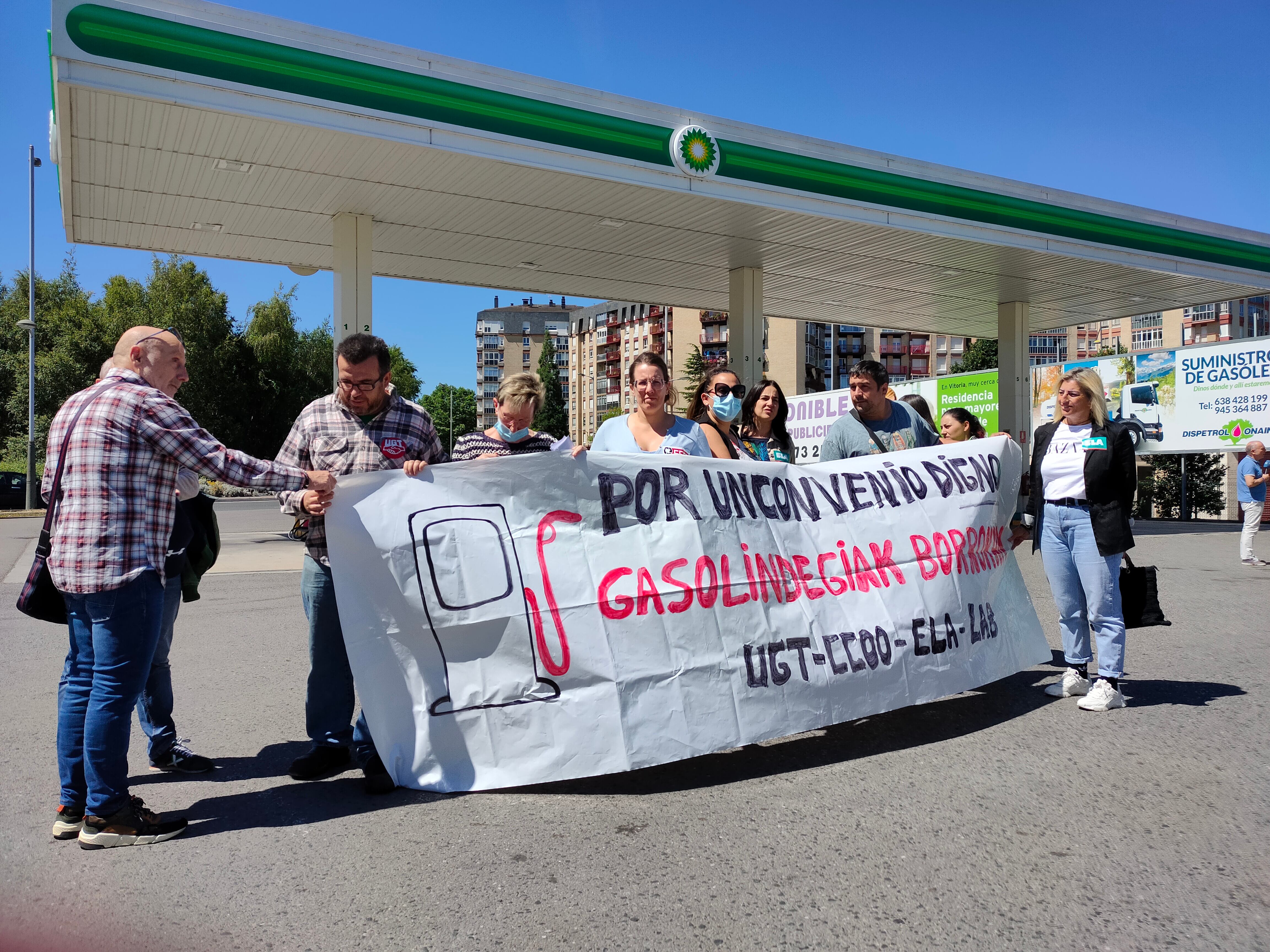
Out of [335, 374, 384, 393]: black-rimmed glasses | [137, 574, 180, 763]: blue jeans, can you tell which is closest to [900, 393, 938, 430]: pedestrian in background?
[335, 374, 384, 393]: black-rimmed glasses

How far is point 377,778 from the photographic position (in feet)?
12.8

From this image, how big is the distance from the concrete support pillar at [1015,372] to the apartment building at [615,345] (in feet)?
274

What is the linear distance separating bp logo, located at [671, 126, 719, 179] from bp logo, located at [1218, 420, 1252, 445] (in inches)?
655

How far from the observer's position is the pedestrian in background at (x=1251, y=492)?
13.0 meters

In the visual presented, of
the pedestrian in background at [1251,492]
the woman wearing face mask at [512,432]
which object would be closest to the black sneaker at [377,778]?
the woman wearing face mask at [512,432]

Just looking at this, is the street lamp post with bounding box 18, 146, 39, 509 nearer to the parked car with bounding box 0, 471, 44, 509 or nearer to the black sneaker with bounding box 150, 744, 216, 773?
the parked car with bounding box 0, 471, 44, 509

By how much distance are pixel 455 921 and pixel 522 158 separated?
1042 centimetres

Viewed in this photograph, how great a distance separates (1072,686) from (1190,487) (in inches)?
1123

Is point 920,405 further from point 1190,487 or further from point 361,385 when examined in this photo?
point 1190,487

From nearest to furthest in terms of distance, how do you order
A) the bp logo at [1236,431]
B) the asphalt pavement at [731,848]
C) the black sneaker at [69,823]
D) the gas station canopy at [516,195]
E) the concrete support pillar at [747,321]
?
the asphalt pavement at [731,848] → the black sneaker at [69,823] → the gas station canopy at [516,195] → the concrete support pillar at [747,321] → the bp logo at [1236,431]

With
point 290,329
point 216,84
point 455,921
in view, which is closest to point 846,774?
point 455,921

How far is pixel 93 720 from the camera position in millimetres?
3344

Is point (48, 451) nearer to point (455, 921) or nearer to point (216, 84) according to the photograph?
point (455, 921)

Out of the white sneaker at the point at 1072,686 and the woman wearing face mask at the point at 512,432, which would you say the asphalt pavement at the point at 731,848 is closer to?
the white sneaker at the point at 1072,686
